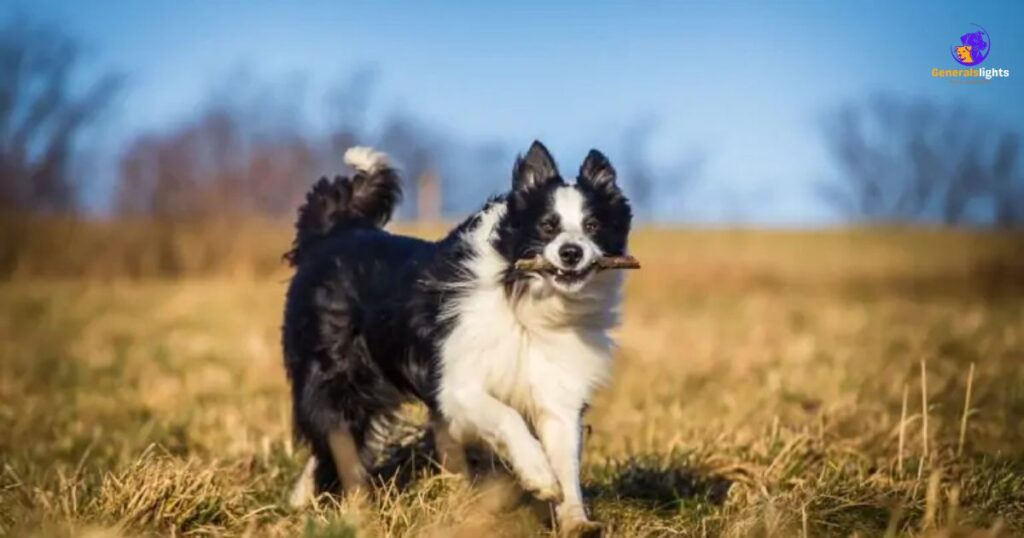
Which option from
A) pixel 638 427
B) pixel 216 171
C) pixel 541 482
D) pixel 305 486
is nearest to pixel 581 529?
pixel 541 482

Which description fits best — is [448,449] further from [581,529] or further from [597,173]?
[597,173]

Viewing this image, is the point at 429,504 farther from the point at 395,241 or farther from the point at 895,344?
the point at 895,344

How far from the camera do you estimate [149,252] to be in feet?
79.6

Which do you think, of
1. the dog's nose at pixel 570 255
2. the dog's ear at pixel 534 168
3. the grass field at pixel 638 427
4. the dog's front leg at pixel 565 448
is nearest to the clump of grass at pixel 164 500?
the grass field at pixel 638 427

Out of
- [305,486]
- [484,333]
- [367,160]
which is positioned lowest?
[305,486]

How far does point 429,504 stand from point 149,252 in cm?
2114

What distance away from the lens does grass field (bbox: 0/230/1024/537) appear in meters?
4.35

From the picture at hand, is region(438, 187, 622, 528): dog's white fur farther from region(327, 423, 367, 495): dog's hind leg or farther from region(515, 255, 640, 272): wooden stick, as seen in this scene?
region(327, 423, 367, 495): dog's hind leg

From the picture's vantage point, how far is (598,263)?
4.65 m

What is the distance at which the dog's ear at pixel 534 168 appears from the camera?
5031 millimetres

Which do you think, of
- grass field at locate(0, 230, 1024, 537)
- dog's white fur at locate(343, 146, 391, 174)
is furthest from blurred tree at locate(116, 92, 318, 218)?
dog's white fur at locate(343, 146, 391, 174)

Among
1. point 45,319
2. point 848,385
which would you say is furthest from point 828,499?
point 45,319

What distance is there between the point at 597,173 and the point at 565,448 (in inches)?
49.0

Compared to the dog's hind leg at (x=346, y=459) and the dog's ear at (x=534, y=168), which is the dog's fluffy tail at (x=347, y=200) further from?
the dog's ear at (x=534, y=168)
